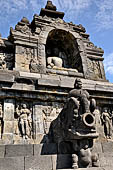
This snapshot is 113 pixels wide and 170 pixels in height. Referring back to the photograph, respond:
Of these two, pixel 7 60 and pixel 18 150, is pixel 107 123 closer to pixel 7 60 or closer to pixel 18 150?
pixel 18 150

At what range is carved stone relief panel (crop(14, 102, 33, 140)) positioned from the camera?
7.54m

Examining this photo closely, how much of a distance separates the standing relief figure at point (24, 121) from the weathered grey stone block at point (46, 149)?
36.0 inches

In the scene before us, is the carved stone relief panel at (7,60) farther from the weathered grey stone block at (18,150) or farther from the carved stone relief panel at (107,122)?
the carved stone relief panel at (107,122)

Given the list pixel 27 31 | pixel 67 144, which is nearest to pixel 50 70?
pixel 27 31

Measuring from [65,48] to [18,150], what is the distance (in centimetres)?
847

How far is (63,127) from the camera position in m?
6.93

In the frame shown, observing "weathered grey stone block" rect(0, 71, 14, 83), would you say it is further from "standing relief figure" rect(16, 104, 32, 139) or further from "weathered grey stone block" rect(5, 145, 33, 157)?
"weathered grey stone block" rect(5, 145, 33, 157)

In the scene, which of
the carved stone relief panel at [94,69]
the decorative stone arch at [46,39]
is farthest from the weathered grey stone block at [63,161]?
the carved stone relief panel at [94,69]

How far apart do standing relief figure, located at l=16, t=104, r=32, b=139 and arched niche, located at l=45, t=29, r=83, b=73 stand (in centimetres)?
513

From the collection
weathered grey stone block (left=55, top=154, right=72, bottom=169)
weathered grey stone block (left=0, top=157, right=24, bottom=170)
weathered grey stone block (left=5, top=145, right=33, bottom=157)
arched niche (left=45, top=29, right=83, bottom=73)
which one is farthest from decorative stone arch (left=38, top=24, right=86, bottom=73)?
weathered grey stone block (left=0, top=157, right=24, bottom=170)

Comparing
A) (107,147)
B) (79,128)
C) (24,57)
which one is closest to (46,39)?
(24,57)

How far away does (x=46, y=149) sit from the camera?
695 centimetres

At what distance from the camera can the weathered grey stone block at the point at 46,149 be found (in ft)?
22.3

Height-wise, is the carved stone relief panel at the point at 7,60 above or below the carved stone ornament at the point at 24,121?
above
